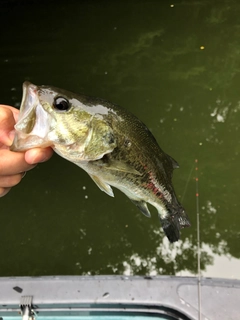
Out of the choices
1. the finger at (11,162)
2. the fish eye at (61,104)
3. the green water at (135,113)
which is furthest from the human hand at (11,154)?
the green water at (135,113)

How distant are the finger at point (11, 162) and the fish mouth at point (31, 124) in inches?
2.6

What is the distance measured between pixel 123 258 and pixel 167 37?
4239mm

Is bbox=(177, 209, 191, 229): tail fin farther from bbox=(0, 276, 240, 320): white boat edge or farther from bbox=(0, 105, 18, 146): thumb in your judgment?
bbox=(0, 105, 18, 146): thumb

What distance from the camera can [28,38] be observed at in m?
6.68

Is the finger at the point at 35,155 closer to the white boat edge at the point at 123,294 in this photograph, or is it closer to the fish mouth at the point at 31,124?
the fish mouth at the point at 31,124

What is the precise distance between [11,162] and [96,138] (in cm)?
33

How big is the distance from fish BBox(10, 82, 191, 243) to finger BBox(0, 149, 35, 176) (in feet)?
0.21

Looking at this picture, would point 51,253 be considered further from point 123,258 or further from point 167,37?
point 167,37

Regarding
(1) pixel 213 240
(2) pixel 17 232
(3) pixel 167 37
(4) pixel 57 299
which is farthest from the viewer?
(3) pixel 167 37

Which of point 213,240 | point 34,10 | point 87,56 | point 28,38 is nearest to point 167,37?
point 87,56

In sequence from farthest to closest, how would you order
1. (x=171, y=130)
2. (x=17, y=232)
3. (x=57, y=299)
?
(x=171, y=130) < (x=17, y=232) < (x=57, y=299)

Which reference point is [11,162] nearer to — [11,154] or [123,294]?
[11,154]

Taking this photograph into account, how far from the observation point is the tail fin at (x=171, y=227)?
1562 millimetres

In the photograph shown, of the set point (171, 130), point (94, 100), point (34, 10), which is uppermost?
point (34, 10)
